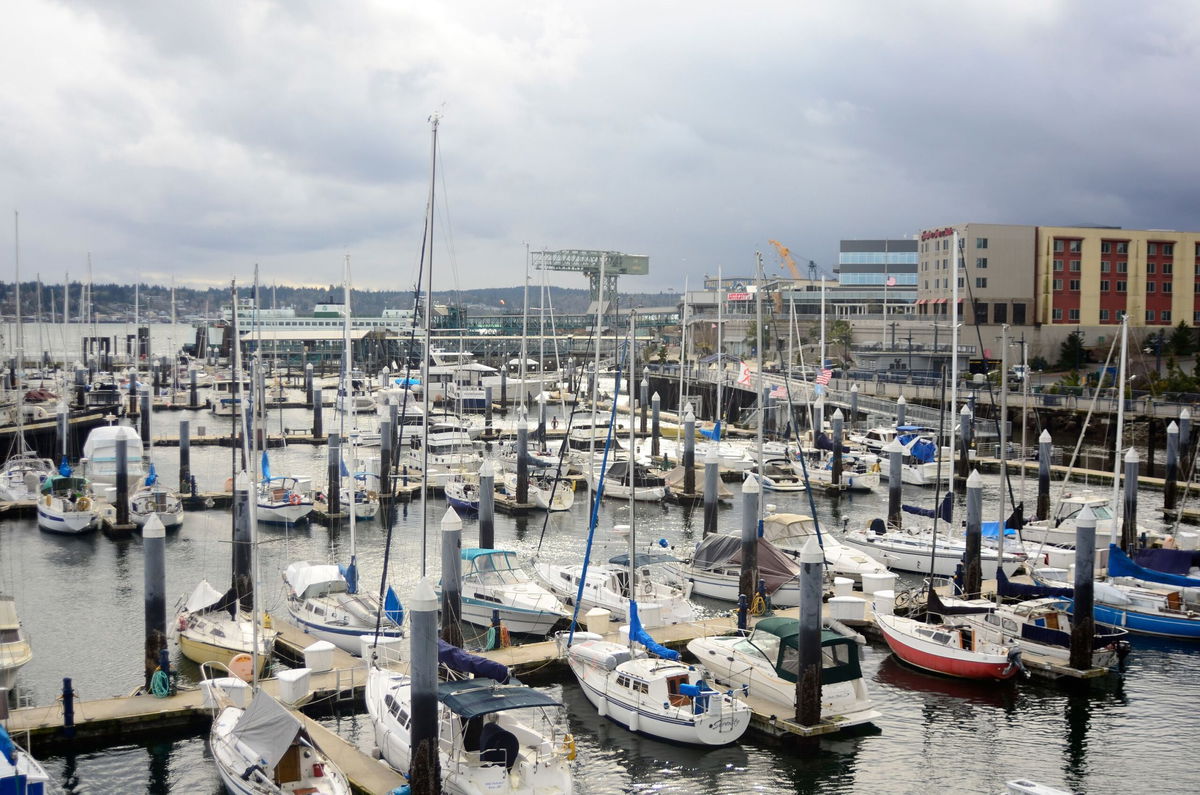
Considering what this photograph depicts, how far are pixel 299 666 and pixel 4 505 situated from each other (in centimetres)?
2967

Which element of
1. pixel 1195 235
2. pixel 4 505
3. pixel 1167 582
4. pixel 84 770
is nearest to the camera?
pixel 84 770

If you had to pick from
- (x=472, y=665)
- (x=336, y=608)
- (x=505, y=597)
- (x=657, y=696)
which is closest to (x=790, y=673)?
(x=657, y=696)

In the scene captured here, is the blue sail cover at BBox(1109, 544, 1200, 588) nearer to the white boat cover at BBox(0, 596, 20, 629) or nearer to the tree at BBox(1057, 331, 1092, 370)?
the white boat cover at BBox(0, 596, 20, 629)

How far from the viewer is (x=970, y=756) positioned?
24188 millimetres

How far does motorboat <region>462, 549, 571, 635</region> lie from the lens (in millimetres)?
31938

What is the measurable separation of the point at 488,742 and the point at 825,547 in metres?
21.4

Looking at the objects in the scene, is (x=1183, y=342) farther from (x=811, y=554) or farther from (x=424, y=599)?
(x=424, y=599)

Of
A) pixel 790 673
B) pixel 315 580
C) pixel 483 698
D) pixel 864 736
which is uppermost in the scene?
pixel 483 698

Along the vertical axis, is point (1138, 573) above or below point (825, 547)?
above

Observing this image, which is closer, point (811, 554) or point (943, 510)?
point (811, 554)

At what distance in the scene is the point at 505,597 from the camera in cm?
3250

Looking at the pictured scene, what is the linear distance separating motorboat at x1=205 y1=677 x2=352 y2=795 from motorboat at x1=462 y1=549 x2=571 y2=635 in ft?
36.8

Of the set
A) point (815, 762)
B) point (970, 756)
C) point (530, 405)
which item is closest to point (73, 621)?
point (815, 762)

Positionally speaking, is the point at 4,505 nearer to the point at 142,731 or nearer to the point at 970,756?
the point at 142,731
